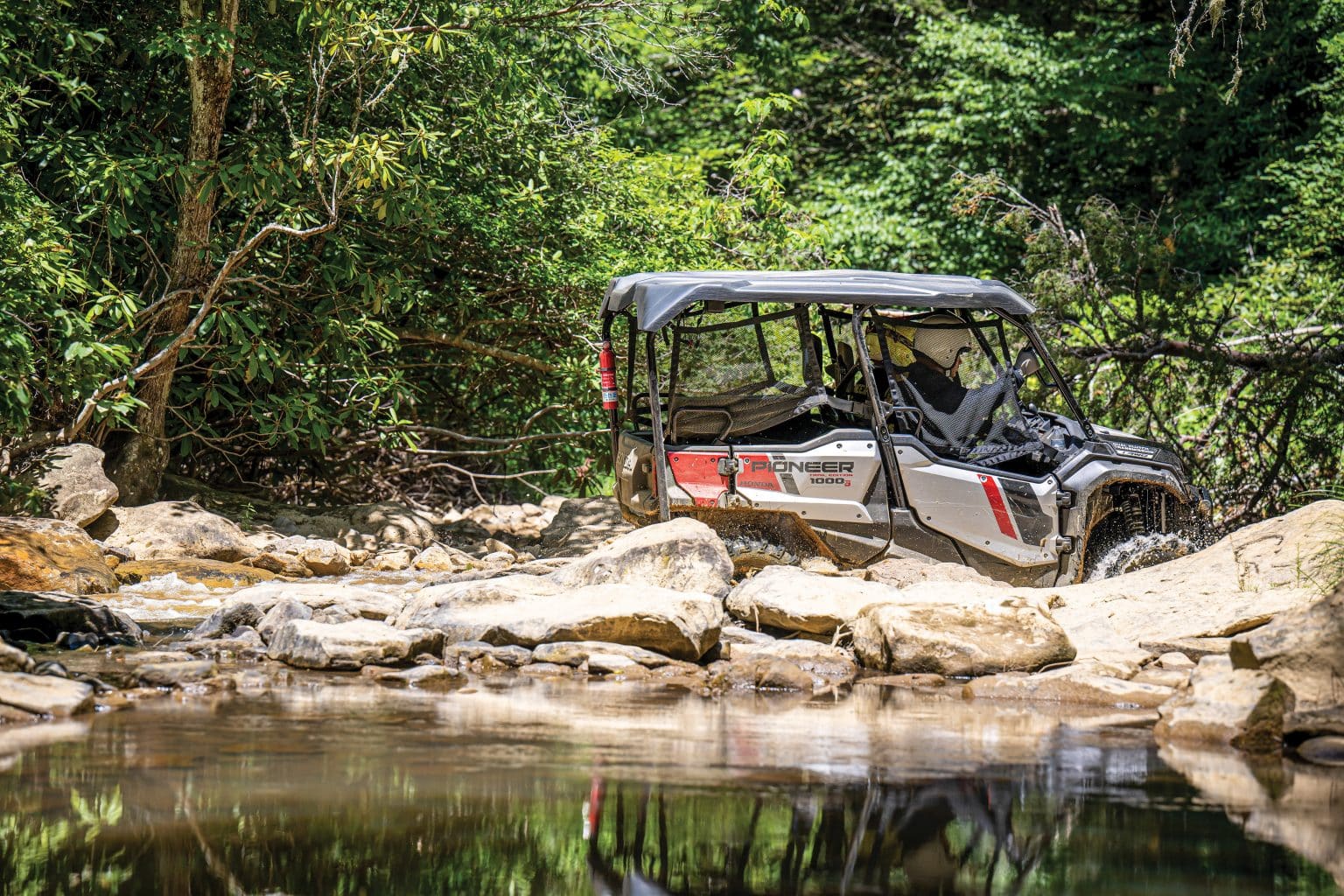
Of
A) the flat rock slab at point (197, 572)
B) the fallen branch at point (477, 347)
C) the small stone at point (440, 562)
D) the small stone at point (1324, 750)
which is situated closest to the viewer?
the small stone at point (1324, 750)

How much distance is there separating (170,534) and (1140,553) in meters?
7.12

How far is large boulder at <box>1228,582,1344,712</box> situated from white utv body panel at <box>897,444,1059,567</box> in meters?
3.44

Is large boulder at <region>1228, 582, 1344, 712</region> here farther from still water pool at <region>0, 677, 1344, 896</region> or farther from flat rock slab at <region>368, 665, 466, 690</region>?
flat rock slab at <region>368, 665, 466, 690</region>

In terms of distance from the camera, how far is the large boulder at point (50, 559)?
882cm

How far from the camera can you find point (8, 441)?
11.1 m

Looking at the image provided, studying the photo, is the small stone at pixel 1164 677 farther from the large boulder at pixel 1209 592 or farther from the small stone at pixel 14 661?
the small stone at pixel 14 661

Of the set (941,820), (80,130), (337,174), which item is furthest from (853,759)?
(80,130)

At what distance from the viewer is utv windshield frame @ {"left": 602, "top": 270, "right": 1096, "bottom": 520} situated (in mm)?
9039

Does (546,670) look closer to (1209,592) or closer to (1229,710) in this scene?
(1229,710)

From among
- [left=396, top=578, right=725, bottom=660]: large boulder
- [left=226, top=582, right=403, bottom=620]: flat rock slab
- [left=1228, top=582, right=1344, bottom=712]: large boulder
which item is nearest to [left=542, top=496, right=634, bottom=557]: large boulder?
[left=226, top=582, right=403, bottom=620]: flat rock slab

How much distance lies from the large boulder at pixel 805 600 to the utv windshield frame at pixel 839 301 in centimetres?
114

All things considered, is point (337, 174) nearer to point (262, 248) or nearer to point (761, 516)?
point (262, 248)

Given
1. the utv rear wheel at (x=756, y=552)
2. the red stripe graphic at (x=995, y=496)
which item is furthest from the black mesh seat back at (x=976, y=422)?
the utv rear wheel at (x=756, y=552)

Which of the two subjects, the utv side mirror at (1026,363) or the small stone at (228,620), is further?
the utv side mirror at (1026,363)
